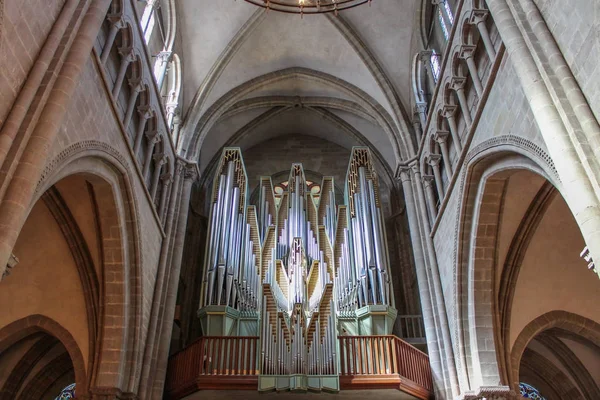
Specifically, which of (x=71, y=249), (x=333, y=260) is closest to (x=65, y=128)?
(x=71, y=249)

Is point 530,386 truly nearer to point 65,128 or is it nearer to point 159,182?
point 159,182

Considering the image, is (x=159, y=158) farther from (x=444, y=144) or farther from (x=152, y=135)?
(x=444, y=144)

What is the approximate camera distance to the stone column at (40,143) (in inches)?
262

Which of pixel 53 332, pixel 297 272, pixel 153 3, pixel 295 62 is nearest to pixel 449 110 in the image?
pixel 297 272

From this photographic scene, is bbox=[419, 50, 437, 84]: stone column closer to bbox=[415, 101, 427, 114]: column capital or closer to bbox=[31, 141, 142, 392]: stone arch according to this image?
bbox=[415, 101, 427, 114]: column capital

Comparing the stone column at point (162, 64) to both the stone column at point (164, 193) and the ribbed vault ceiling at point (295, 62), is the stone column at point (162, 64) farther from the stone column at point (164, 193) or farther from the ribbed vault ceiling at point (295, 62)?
the stone column at point (164, 193)

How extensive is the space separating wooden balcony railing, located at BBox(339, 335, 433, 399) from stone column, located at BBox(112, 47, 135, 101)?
6.94 meters

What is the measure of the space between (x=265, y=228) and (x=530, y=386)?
8.69m

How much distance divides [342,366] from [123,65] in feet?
25.2

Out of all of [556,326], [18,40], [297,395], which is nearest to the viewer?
[18,40]

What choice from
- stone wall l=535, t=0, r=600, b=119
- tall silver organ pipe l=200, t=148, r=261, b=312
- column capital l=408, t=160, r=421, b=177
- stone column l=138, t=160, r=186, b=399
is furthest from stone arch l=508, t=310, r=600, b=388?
stone column l=138, t=160, r=186, b=399

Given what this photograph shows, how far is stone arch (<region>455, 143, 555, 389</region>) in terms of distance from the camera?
11.2 metres

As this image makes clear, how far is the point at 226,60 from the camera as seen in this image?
17.4m

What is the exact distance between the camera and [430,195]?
14.6 meters
